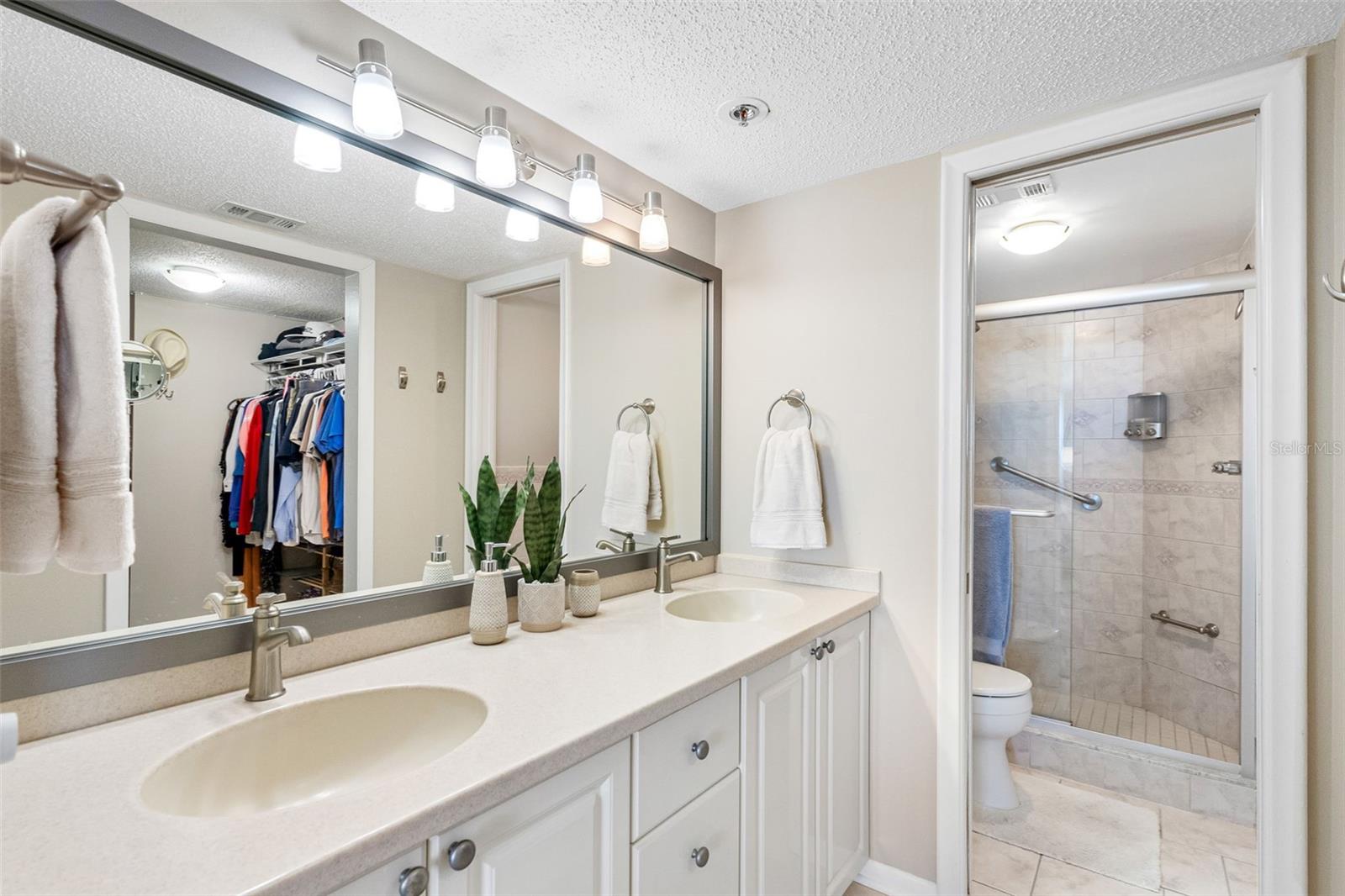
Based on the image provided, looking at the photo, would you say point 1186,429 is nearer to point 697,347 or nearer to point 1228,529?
point 1228,529

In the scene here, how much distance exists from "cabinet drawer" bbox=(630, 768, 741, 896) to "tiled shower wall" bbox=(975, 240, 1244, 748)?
209cm

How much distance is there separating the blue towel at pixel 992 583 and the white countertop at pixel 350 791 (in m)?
1.62

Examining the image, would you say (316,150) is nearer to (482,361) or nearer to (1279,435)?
(482,361)

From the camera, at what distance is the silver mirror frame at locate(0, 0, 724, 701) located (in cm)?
89

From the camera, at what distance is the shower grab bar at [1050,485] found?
279cm

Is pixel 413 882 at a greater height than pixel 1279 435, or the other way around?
pixel 1279 435

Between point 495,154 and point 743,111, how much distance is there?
2.14 feet

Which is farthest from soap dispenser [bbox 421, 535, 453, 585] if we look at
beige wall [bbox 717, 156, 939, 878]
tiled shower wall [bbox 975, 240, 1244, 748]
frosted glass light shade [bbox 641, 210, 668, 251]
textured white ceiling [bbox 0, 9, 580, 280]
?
tiled shower wall [bbox 975, 240, 1244, 748]

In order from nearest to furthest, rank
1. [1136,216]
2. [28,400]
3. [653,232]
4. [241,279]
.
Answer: [28,400] < [241,279] < [653,232] < [1136,216]

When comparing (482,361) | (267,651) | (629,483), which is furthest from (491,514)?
(629,483)

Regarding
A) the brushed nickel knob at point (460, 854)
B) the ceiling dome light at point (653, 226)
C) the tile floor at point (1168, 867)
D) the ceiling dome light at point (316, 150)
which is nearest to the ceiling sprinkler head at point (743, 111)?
the ceiling dome light at point (653, 226)

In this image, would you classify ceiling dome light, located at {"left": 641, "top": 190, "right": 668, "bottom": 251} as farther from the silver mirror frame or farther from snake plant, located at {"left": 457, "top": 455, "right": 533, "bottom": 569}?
snake plant, located at {"left": 457, "top": 455, "right": 533, "bottom": 569}

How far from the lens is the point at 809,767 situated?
1545 mm

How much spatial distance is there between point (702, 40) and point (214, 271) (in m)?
1.07
